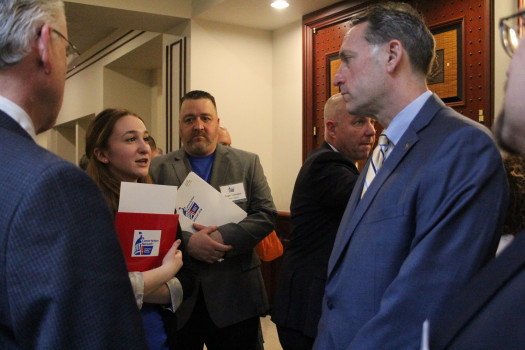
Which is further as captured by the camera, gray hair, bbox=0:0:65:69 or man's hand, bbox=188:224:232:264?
man's hand, bbox=188:224:232:264

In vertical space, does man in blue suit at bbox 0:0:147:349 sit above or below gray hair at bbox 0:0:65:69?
below

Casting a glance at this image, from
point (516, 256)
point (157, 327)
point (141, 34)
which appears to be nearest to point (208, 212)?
point (157, 327)

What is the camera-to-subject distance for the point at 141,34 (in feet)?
22.9

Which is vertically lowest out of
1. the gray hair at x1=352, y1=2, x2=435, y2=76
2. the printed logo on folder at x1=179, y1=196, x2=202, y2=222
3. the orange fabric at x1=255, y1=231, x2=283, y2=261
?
the orange fabric at x1=255, y1=231, x2=283, y2=261

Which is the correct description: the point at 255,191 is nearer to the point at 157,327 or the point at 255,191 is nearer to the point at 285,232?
the point at 157,327

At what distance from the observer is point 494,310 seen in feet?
2.21

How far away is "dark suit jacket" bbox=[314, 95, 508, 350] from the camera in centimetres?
116

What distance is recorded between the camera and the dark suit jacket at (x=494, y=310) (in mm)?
644

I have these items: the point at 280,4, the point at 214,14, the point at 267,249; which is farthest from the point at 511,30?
the point at 214,14

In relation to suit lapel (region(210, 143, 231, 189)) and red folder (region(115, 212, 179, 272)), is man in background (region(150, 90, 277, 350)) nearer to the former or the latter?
suit lapel (region(210, 143, 231, 189))

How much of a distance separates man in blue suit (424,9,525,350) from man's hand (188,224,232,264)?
156 cm

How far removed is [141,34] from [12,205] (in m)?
6.69

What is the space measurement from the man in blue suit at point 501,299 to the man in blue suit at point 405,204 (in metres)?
0.38

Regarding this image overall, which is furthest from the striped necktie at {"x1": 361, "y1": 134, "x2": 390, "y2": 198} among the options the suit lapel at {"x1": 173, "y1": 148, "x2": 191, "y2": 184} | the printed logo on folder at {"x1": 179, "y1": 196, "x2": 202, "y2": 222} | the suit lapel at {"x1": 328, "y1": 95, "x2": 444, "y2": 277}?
the suit lapel at {"x1": 173, "y1": 148, "x2": 191, "y2": 184}
